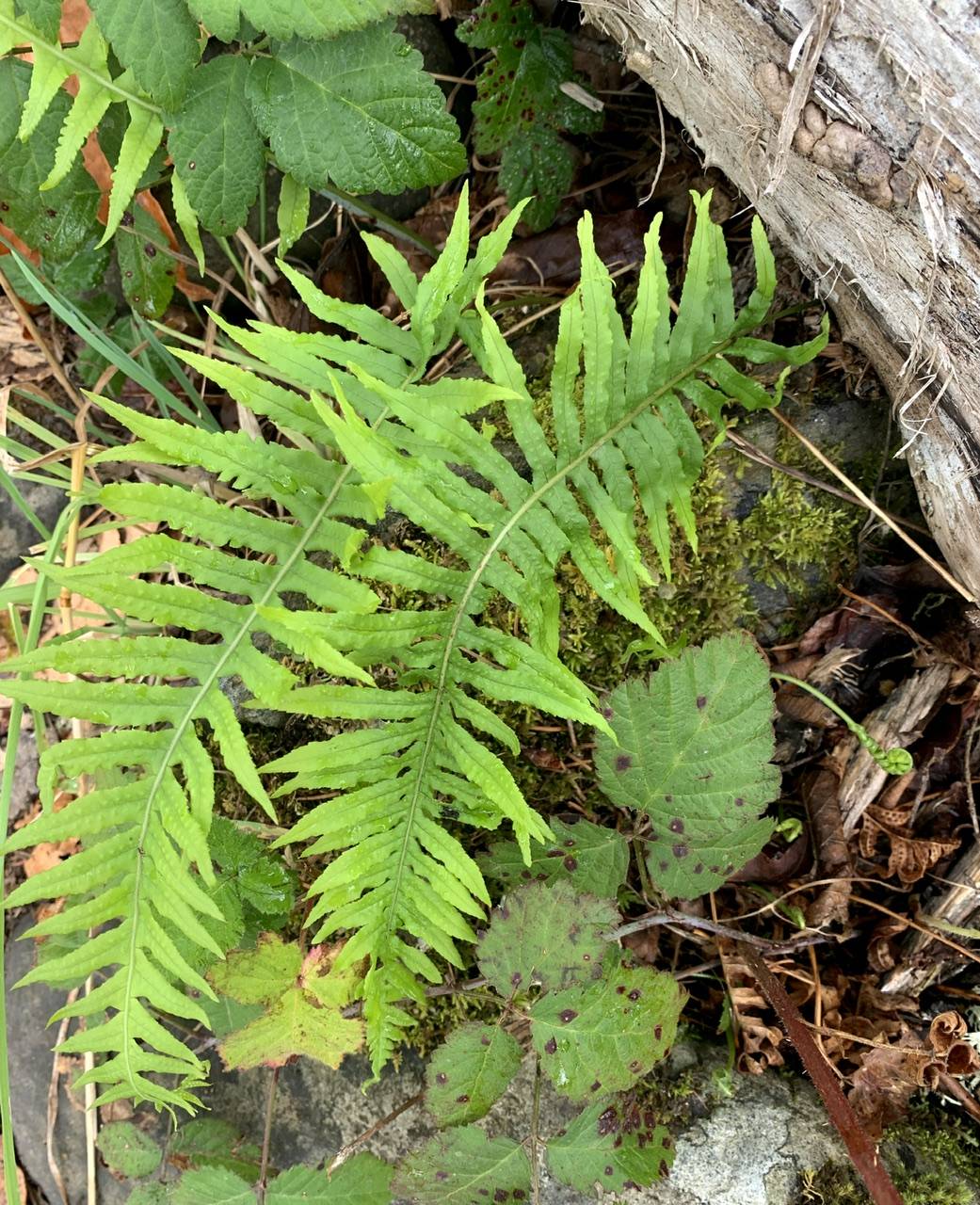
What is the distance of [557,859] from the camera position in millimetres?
2146

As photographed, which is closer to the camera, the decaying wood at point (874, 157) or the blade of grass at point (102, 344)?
the decaying wood at point (874, 157)

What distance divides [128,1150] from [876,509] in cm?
278

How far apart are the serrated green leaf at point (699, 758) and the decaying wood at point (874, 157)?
60cm

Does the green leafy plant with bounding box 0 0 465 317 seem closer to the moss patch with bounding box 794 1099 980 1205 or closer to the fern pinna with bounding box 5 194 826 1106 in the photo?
the fern pinna with bounding box 5 194 826 1106

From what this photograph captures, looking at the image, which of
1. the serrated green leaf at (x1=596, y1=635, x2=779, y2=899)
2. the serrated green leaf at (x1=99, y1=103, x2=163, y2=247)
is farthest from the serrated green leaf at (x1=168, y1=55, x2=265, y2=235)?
the serrated green leaf at (x1=596, y1=635, x2=779, y2=899)

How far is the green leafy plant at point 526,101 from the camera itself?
2.24 meters

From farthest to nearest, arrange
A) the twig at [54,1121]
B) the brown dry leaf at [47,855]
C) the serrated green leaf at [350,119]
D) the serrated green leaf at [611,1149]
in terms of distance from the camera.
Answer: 1. the brown dry leaf at [47,855]
2. the twig at [54,1121]
3. the serrated green leaf at [350,119]
4. the serrated green leaf at [611,1149]

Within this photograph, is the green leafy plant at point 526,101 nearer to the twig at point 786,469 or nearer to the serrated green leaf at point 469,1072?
the twig at point 786,469

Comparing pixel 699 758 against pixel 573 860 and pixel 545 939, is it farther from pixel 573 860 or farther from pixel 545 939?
pixel 545 939

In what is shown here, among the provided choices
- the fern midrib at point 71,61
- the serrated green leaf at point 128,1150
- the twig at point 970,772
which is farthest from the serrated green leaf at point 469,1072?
the fern midrib at point 71,61

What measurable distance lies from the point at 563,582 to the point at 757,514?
56 centimetres

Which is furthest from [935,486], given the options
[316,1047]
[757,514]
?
[316,1047]

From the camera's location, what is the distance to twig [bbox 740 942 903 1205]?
6.05 ft

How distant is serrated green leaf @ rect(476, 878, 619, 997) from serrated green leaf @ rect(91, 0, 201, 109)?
2.00 meters
